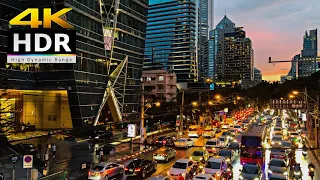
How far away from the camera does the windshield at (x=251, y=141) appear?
30.1 meters

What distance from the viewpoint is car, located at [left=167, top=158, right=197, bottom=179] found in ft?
70.1

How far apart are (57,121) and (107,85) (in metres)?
10.5

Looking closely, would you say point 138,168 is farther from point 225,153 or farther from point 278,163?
point 278,163

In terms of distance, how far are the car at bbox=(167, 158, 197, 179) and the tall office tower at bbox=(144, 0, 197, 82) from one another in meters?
150

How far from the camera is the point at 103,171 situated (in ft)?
71.4

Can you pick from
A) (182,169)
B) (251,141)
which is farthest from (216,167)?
(251,141)

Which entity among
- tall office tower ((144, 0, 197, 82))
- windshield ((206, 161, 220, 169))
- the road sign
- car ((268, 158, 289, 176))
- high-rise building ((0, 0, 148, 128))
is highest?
tall office tower ((144, 0, 197, 82))

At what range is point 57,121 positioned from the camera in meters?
53.1

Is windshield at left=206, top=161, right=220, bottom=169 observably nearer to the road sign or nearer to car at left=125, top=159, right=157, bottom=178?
car at left=125, top=159, right=157, bottom=178

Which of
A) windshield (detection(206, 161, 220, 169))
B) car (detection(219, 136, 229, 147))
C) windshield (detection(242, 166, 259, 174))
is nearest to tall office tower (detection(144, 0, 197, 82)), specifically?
car (detection(219, 136, 229, 147))

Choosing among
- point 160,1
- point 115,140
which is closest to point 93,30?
point 115,140

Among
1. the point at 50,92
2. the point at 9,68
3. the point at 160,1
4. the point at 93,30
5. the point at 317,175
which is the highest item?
the point at 160,1

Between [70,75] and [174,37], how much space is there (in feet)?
466

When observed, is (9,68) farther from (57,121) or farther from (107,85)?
(107,85)
